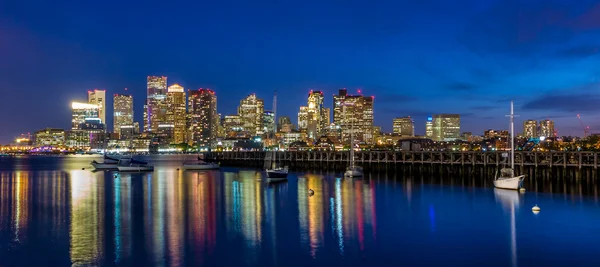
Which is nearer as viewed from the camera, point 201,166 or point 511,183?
point 511,183

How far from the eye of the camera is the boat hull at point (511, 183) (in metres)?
50.8

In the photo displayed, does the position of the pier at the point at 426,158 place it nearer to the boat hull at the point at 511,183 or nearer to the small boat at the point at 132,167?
the boat hull at the point at 511,183

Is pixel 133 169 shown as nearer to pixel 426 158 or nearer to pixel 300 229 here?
pixel 426 158

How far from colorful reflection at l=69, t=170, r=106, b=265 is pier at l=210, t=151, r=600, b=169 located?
5182cm

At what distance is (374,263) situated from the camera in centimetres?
2284

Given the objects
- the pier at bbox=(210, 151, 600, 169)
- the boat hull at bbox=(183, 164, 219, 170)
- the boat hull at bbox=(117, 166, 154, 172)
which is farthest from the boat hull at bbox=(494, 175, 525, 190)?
the boat hull at bbox=(117, 166, 154, 172)

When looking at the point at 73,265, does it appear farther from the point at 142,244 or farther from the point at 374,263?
the point at 374,263

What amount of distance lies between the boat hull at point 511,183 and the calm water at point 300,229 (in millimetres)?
2039

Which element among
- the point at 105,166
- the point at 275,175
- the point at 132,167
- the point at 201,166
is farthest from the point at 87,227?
the point at 105,166

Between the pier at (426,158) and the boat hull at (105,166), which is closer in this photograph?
the pier at (426,158)

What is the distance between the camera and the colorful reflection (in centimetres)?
2357

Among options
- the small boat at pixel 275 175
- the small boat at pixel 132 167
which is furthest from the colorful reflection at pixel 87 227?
the small boat at pixel 132 167

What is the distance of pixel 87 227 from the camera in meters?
31.0

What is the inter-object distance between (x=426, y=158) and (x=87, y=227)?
72.7 m
